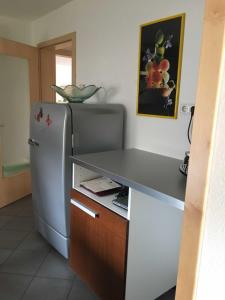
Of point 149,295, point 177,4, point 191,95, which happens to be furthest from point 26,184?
point 177,4

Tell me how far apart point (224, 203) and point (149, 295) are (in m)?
1.19

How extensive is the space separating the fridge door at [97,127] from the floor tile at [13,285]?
3.14 feet

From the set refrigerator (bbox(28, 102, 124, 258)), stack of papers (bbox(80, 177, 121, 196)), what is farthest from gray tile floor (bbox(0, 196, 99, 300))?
stack of papers (bbox(80, 177, 121, 196))

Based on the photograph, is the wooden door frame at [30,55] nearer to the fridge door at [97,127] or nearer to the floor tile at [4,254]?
the fridge door at [97,127]

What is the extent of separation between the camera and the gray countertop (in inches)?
41.9

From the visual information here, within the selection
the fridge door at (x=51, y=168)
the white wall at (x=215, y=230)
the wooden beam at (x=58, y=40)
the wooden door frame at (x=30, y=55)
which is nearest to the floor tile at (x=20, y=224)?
the fridge door at (x=51, y=168)

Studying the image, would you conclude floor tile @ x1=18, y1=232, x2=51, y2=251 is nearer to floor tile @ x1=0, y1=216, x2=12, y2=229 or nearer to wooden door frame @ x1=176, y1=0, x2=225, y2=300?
floor tile @ x1=0, y1=216, x2=12, y2=229

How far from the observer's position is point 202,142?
591 millimetres

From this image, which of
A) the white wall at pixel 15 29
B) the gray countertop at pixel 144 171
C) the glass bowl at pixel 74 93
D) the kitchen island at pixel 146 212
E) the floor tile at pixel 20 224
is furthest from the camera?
the white wall at pixel 15 29

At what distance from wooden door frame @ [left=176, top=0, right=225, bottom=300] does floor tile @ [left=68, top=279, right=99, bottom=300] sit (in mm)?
1088

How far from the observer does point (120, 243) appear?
4.22ft

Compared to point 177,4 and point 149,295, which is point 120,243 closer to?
point 149,295

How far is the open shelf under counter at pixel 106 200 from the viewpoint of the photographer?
4.26ft

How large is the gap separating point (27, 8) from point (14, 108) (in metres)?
1.14
